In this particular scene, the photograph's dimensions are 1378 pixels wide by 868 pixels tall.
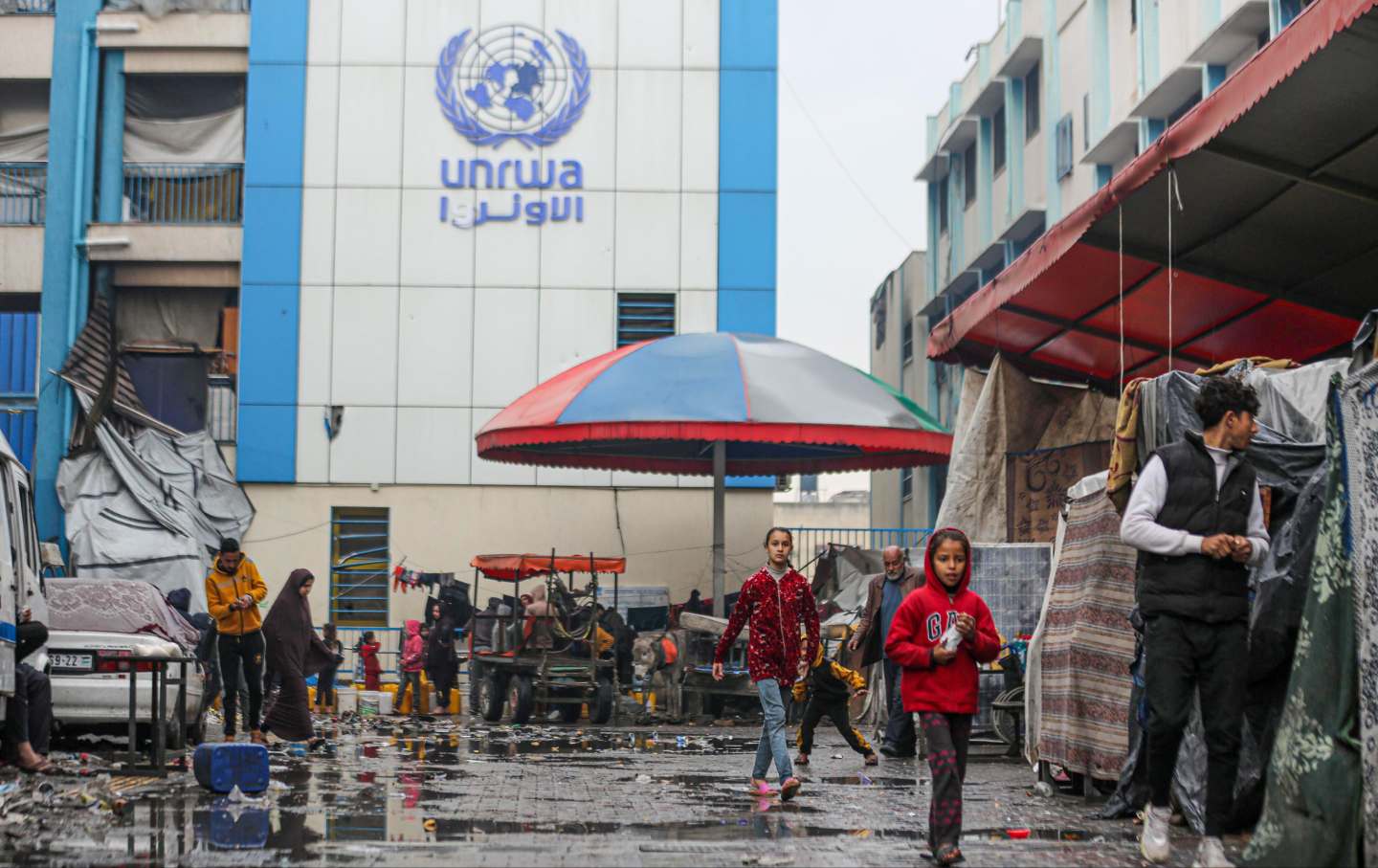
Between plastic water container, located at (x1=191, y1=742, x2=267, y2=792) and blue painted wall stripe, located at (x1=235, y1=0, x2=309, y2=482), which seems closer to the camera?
plastic water container, located at (x1=191, y1=742, x2=267, y2=792)

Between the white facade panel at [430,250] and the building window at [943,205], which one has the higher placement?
the building window at [943,205]

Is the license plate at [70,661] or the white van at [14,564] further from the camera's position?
the license plate at [70,661]

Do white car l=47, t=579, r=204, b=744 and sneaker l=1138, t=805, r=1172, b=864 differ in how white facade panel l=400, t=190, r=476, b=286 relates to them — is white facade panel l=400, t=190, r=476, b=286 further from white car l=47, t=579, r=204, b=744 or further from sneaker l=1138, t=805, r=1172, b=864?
sneaker l=1138, t=805, r=1172, b=864

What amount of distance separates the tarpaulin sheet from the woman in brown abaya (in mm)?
11853

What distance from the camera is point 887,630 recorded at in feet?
50.2

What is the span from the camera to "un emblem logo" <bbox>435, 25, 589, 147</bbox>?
94.9 feet

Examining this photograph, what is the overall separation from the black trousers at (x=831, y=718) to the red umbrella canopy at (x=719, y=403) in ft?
23.5

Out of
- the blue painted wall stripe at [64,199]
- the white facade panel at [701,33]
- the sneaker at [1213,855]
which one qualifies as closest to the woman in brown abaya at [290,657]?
the sneaker at [1213,855]

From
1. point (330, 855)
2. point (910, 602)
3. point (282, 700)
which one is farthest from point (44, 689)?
point (910, 602)

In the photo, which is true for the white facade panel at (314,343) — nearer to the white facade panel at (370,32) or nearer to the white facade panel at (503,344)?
the white facade panel at (503,344)

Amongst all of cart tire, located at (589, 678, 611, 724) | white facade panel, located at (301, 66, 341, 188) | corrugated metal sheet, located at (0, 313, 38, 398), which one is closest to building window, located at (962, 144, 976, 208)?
white facade panel, located at (301, 66, 341, 188)

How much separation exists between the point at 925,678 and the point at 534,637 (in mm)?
13106

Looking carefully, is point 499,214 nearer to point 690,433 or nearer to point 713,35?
point 713,35

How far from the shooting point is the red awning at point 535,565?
21.4 metres
